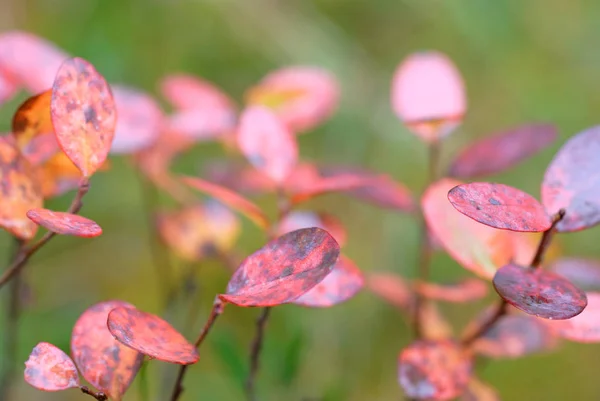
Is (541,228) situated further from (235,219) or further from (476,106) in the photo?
(476,106)

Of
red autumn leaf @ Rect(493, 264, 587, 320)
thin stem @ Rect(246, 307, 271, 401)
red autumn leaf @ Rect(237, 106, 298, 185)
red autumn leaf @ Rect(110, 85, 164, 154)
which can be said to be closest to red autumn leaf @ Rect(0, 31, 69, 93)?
red autumn leaf @ Rect(110, 85, 164, 154)

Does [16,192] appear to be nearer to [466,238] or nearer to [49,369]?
A: [49,369]

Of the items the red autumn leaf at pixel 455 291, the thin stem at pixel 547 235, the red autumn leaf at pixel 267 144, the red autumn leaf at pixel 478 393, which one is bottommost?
the red autumn leaf at pixel 478 393

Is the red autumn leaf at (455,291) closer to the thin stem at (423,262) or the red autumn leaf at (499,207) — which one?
the thin stem at (423,262)

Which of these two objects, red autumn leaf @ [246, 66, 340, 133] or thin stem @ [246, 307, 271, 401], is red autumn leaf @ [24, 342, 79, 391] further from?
red autumn leaf @ [246, 66, 340, 133]

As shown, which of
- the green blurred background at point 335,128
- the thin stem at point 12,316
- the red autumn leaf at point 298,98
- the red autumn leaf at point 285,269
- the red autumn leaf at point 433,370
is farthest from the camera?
the green blurred background at point 335,128

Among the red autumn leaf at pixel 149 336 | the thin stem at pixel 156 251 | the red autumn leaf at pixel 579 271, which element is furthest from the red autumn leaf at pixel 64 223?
the thin stem at pixel 156 251
